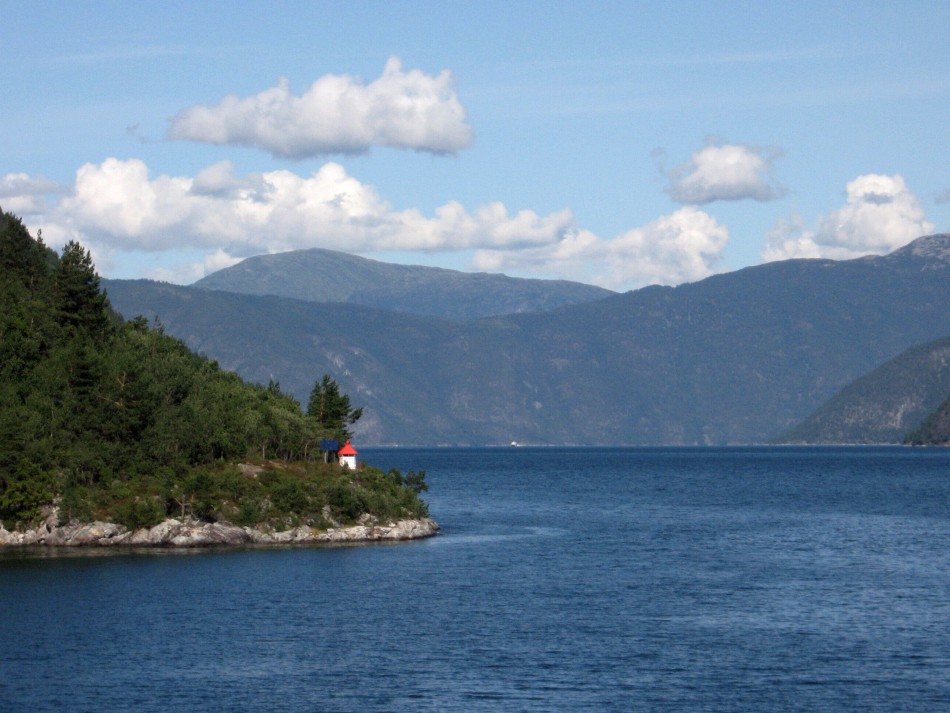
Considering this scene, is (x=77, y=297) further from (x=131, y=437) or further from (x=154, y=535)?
(x=154, y=535)

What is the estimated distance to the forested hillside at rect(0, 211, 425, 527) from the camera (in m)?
119

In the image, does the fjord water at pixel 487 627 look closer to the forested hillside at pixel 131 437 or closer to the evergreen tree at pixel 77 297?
the forested hillside at pixel 131 437

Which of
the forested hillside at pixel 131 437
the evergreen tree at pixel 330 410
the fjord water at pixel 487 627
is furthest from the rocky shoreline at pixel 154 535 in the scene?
the evergreen tree at pixel 330 410

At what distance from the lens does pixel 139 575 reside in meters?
97.6

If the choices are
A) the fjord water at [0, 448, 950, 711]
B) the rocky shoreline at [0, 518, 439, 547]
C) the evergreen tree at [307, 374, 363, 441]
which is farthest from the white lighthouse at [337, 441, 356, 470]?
the rocky shoreline at [0, 518, 439, 547]

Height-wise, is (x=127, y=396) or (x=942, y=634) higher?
(x=127, y=396)

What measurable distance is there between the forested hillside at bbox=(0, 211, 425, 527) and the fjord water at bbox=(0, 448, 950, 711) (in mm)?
9323

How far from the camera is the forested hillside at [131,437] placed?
4688 inches

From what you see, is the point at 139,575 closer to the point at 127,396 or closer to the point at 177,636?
the point at 177,636

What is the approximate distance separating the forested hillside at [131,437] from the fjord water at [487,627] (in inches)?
367

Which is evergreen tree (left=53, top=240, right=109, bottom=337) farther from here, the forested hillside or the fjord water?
the fjord water

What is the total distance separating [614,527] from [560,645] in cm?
7541

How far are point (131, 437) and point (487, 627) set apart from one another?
2394 inches

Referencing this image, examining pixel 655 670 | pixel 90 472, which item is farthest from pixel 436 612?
pixel 90 472
